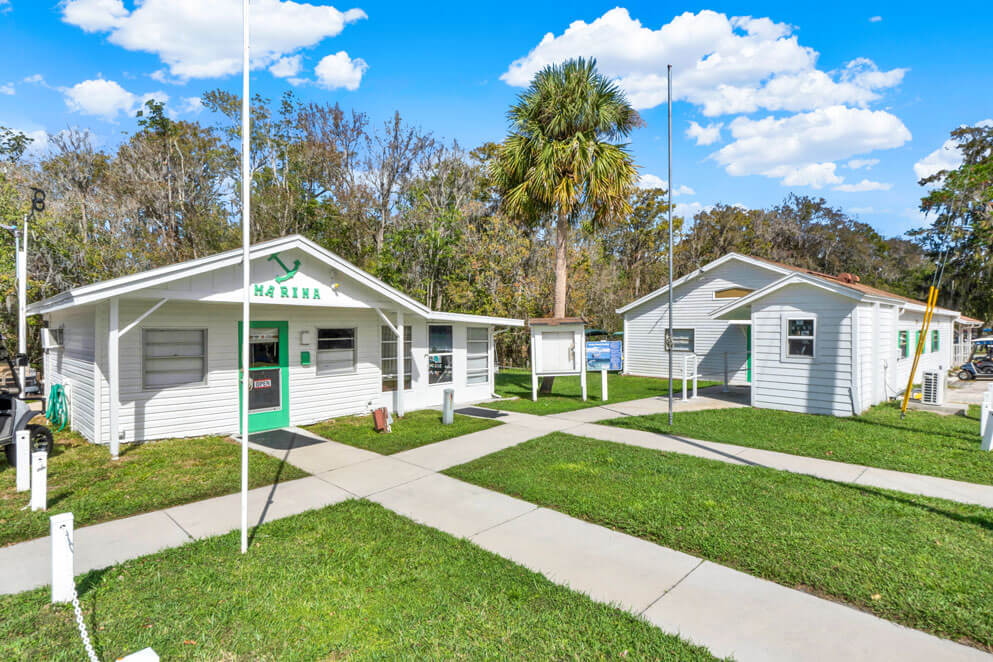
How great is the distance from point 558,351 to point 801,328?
231 inches

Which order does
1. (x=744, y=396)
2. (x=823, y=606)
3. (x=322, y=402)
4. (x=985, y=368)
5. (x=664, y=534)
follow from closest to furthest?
(x=823, y=606), (x=664, y=534), (x=322, y=402), (x=744, y=396), (x=985, y=368)

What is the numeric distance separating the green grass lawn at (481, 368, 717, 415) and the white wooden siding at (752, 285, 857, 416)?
342 centimetres

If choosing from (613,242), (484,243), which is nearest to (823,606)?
(484,243)

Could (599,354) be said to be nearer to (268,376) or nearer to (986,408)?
(986,408)

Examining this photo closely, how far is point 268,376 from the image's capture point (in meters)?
9.30

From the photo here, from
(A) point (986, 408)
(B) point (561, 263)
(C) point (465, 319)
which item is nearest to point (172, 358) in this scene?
(C) point (465, 319)

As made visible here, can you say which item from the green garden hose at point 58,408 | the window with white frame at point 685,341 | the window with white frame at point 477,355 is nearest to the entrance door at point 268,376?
the green garden hose at point 58,408

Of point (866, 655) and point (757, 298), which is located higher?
point (757, 298)

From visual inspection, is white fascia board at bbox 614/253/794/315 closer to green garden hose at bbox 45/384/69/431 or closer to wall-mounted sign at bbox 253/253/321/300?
wall-mounted sign at bbox 253/253/321/300

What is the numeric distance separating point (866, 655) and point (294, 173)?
72.6 feet

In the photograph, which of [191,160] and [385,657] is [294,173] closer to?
[191,160]

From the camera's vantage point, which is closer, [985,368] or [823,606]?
[823,606]

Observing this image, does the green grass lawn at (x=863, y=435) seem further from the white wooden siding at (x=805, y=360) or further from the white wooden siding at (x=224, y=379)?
the white wooden siding at (x=224, y=379)

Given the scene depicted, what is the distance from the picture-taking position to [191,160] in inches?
843
